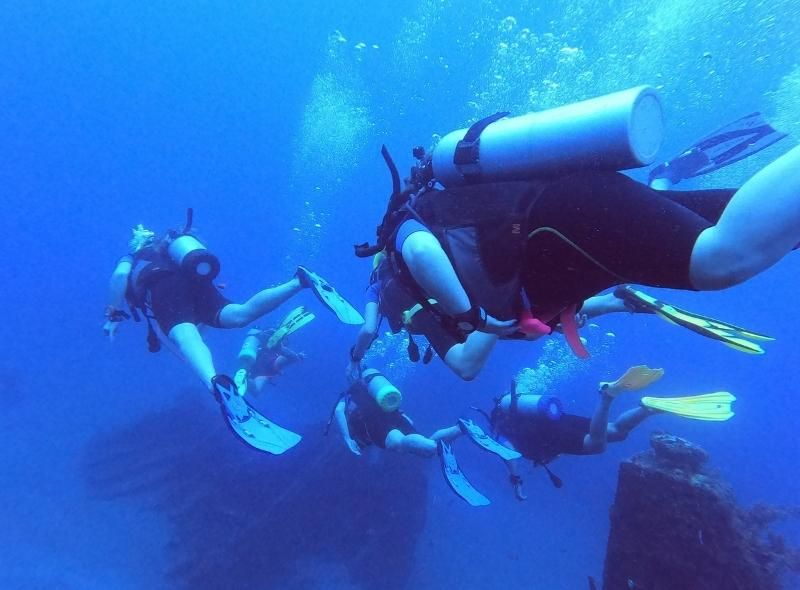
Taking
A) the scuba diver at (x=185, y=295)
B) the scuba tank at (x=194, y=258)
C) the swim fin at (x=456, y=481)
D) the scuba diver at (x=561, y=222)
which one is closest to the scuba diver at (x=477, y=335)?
the scuba diver at (x=561, y=222)

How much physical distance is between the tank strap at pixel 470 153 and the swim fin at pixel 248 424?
3.64 m

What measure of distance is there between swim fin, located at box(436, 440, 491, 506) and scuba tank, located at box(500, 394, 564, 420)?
155 centimetres

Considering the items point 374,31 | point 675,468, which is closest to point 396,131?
point 374,31

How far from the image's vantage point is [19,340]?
107 ft

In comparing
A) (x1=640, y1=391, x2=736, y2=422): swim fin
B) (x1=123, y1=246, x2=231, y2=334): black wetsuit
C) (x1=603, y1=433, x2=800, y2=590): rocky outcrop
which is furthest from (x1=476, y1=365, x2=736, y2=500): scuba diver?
(x1=123, y1=246, x2=231, y2=334): black wetsuit

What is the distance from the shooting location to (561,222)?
209 centimetres

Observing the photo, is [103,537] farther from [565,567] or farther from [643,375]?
[565,567]

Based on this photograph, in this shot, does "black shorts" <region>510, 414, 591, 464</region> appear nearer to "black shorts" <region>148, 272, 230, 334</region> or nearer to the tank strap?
"black shorts" <region>148, 272, 230, 334</region>

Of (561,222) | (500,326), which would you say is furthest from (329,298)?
(561,222)

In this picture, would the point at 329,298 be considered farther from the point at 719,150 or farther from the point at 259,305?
the point at 719,150

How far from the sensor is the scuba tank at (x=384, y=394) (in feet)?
25.3

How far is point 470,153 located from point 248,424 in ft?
13.7

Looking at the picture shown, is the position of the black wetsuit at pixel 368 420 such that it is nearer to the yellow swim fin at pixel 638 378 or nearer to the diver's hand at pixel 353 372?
the diver's hand at pixel 353 372

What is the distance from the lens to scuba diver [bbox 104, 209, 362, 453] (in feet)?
20.4
